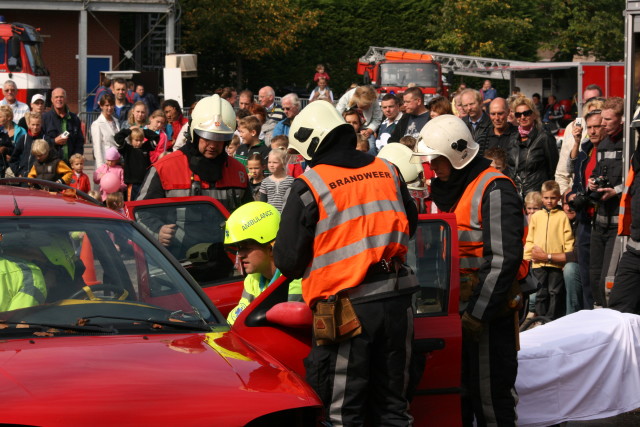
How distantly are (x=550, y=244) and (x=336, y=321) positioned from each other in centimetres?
535

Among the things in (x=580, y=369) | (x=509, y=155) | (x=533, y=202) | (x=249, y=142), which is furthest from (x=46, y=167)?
(x=580, y=369)

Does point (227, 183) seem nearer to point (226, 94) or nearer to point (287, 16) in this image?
point (226, 94)

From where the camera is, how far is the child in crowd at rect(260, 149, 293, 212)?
32.9 ft

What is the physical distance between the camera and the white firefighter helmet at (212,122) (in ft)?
24.5

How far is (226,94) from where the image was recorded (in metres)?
17.0

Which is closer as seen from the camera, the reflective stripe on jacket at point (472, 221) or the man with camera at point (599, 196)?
the reflective stripe on jacket at point (472, 221)

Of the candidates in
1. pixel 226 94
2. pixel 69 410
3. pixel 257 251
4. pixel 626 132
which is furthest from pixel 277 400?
pixel 226 94

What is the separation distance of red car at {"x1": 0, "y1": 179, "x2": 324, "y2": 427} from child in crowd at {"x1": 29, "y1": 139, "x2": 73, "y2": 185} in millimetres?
7302

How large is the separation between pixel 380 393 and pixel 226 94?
12.6 metres

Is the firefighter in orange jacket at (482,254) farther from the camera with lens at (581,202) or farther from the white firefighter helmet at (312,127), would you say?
the camera with lens at (581,202)

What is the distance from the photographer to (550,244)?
9.62m

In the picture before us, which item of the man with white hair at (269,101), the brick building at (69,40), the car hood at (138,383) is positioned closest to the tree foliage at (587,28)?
the brick building at (69,40)

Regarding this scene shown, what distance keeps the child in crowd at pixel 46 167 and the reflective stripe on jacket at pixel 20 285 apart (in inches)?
319

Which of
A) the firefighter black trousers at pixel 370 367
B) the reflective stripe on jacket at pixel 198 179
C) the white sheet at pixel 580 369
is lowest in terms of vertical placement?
the white sheet at pixel 580 369
